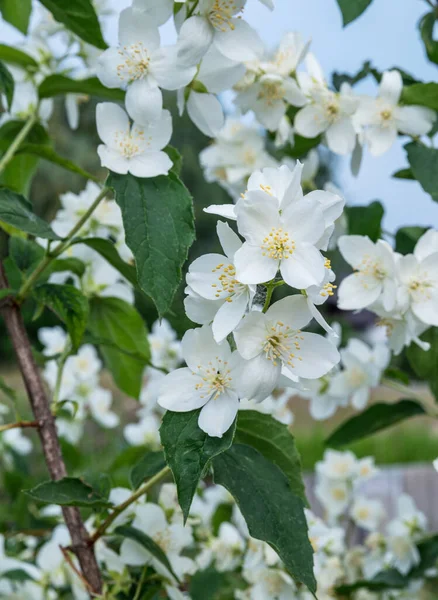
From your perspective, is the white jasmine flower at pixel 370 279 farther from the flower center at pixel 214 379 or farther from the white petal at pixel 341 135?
the flower center at pixel 214 379

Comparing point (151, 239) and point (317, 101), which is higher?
point (317, 101)

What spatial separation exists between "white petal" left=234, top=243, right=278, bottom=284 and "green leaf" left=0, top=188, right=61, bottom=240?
263mm

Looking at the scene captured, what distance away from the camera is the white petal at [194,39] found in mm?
722

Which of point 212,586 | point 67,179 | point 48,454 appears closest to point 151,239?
point 48,454

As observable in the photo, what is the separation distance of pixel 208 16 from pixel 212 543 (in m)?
1.01


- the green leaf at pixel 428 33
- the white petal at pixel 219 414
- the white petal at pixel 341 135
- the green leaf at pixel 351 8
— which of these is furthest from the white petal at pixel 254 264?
the green leaf at pixel 428 33

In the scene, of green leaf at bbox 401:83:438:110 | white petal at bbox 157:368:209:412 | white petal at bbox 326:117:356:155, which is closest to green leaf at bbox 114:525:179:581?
white petal at bbox 157:368:209:412

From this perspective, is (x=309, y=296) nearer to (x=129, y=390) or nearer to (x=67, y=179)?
(x=129, y=390)

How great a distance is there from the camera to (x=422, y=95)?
1051 mm

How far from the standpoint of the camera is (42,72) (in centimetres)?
120

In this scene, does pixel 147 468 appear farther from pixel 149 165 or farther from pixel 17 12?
pixel 17 12

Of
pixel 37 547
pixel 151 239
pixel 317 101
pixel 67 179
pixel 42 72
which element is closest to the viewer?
pixel 151 239

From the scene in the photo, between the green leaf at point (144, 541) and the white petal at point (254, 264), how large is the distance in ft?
1.35

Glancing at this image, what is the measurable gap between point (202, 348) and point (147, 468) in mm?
236
